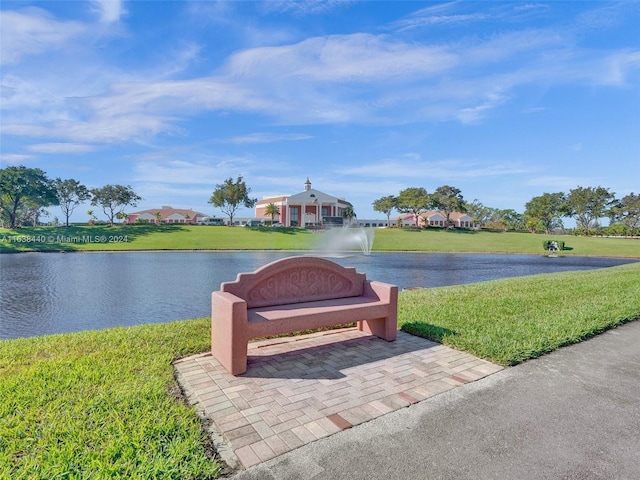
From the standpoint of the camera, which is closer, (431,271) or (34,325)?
(34,325)

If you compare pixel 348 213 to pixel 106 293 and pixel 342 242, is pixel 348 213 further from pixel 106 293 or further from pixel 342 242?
pixel 106 293

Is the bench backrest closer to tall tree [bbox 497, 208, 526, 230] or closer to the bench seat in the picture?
the bench seat

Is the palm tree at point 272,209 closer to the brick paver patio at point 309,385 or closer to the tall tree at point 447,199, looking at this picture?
A: the tall tree at point 447,199

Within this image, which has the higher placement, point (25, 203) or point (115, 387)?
point (25, 203)

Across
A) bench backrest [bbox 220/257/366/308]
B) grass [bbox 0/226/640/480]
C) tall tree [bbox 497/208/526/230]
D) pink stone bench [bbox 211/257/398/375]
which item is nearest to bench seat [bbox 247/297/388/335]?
pink stone bench [bbox 211/257/398/375]

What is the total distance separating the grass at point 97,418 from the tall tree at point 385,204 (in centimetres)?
5774

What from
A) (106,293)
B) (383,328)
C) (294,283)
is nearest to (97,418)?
(294,283)

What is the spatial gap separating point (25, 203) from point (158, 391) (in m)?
61.5

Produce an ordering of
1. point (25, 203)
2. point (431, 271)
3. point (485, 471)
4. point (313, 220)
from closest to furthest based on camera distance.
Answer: point (485, 471), point (431, 271), point (25, 203), point (313, 220)

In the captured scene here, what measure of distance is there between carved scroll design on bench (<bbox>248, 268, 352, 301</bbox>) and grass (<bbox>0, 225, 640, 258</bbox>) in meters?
28.3

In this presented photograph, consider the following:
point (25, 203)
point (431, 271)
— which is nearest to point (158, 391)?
point (431, 271)

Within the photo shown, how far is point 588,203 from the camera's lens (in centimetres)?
5881

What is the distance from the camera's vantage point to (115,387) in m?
Answer: 3.18

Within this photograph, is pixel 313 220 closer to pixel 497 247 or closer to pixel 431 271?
pixel 497 247
